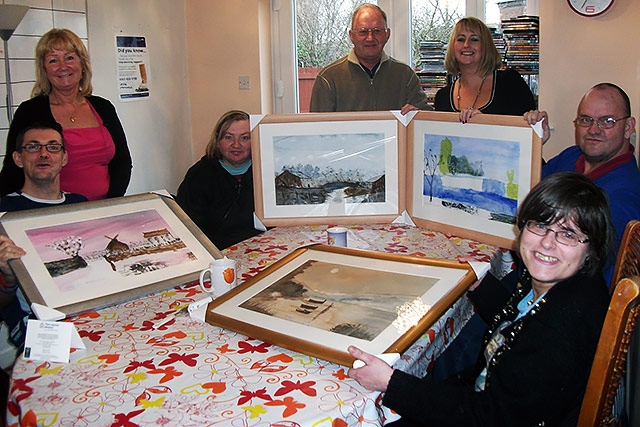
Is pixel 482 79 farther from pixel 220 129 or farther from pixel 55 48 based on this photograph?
pixel 55 48

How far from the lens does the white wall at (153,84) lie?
151 inches

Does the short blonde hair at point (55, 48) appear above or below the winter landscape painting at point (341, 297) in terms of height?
above

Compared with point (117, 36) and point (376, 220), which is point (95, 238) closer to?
point (376, 220)

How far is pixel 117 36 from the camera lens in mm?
3932

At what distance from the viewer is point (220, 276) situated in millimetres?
1678

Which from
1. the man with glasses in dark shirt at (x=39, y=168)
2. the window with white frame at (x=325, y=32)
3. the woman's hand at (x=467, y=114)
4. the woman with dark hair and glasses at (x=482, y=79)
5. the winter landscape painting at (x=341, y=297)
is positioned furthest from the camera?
the window with white frame at (x=325, y=32)

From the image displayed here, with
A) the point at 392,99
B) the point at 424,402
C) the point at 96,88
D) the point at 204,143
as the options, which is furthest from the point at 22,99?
the point at 424,402

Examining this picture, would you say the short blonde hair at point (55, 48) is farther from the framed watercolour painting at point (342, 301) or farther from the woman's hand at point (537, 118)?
the woman's hand at point (537, 118)

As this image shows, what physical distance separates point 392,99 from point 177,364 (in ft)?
7.21

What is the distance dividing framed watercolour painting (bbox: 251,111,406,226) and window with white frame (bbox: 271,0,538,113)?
1961 mm

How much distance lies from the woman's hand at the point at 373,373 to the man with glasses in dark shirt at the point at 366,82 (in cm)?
214

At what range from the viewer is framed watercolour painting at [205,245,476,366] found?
1.34 metres

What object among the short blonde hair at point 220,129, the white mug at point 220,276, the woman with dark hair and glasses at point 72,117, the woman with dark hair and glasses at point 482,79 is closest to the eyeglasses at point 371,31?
the woman with dark hair and glasses at point 482,79

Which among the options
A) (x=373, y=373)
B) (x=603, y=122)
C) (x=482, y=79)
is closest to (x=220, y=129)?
(x=482, y=79)
